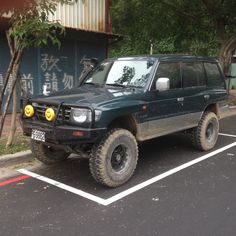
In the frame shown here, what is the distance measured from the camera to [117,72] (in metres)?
6.06

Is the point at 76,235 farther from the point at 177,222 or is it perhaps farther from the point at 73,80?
the point at 73,80

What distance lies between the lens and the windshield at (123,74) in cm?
574

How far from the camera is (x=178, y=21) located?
16.2 m

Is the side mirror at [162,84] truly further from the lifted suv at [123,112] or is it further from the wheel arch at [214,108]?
the wheel arch at [214,108]

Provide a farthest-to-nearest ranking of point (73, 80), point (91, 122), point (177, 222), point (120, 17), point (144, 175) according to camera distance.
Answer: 1. point (120, 17)
2. point (73, 80)
3. point (144, 175)
4. point (91, 122)
5. point (177, 222)

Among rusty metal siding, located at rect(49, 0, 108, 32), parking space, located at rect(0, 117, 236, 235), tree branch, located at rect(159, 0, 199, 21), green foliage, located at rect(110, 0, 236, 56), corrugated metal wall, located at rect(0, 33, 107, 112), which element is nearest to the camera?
parking space, located at rect(0, 117, 236, 235)

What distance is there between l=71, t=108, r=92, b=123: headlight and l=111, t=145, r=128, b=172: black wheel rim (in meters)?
0.73

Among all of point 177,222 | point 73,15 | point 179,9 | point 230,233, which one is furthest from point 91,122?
point 179,9

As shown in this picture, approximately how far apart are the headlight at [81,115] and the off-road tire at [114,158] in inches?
16.3

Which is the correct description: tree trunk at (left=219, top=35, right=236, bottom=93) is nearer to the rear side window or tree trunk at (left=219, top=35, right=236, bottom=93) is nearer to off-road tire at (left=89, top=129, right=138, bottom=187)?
the rear side window

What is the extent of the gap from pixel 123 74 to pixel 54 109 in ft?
5.23

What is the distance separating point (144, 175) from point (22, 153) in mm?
2181

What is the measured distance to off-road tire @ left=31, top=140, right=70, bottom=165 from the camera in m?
5.71

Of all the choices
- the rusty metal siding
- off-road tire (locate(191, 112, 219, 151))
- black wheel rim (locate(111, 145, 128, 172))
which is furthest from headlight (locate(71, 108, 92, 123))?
the rusty metal siding
